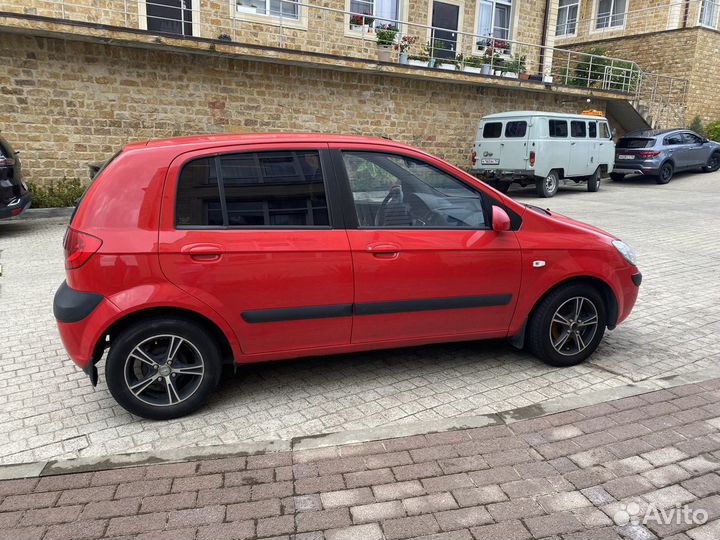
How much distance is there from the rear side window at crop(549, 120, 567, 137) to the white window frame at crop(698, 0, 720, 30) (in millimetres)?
13994

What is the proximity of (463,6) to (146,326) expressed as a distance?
19.5 m

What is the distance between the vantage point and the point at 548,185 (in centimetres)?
1582

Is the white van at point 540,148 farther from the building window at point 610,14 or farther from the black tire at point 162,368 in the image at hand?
the building window at point 610,14

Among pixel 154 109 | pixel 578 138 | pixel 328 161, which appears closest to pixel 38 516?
pixel 328 161

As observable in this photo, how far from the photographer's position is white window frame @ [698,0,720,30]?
79.5 feet

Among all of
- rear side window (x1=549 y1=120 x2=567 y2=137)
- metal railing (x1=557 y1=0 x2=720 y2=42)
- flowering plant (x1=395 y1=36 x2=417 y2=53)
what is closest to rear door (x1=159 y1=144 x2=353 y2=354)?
rear side window (x1=549 y1=120 x2=567 y2=137)

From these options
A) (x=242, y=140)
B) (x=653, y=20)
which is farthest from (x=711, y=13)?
Result: (x=242, y=140)

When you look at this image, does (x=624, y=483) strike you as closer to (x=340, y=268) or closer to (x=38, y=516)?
(x=340, y=268)

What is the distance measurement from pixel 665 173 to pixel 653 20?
1108cm

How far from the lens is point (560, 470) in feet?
10.0

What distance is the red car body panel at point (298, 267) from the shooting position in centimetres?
339

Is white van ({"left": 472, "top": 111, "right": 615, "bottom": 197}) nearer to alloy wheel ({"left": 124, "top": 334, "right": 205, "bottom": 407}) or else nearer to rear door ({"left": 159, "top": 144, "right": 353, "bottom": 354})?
rear door ({"left": 159, "top": 144, "right": 353, "bottom": 354})

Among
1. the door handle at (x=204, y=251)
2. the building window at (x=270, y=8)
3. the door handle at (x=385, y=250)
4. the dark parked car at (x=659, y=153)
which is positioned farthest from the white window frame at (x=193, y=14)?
the dark parked car at (x=659, y=153)

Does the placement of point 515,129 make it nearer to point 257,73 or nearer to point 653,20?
point 257,73
